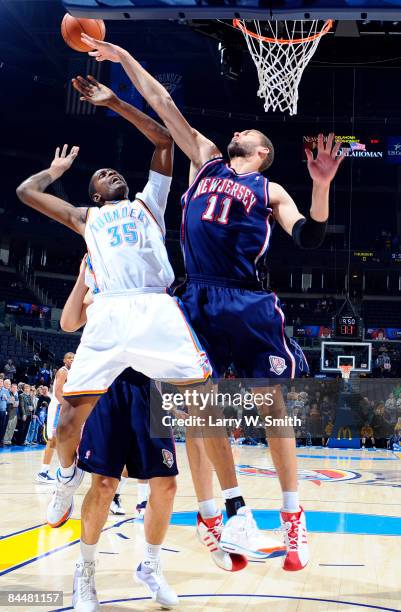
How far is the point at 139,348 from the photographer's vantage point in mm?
3885

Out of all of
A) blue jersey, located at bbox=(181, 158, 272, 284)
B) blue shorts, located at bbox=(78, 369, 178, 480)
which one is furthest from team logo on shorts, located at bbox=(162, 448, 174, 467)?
blue jersey, located at bbox=(181, 158, 272, 284)

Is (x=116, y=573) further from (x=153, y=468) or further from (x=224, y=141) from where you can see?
(x=224, y=141)

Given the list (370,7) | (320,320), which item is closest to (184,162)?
(320,320)

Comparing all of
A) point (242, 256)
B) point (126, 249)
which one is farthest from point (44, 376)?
point (242, 256)

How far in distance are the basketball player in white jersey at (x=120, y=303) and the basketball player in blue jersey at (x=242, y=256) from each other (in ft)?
0.65

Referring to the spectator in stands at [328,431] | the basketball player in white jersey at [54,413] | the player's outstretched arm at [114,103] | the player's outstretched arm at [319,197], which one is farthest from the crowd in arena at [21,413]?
the player's outstretched arm at [319,197]

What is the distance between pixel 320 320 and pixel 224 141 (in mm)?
8732

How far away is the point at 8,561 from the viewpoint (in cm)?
538

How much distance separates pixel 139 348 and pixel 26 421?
45.7 feet

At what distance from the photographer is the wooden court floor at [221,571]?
456 centimetres

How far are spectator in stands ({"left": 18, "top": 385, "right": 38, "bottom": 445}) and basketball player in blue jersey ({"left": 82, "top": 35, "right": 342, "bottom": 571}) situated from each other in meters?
13.3

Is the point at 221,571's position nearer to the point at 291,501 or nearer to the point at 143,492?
the point at 291,501

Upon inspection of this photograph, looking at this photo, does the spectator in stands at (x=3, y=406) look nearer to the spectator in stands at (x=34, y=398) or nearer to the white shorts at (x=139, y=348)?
Result: the spectator in stands at (x=34, y=398)

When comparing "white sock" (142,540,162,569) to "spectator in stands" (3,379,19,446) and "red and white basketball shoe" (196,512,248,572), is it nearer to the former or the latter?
"red and white basketball shoe" (196,512,248,572)
